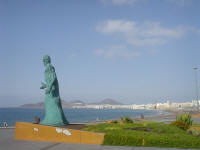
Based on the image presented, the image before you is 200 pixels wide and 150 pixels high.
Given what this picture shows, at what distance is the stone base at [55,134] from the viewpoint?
11.1m

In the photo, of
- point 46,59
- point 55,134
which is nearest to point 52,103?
point 55,134

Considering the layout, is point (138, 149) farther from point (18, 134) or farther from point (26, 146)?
point (18, 134)

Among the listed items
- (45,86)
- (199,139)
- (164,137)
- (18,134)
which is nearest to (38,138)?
(18,134)

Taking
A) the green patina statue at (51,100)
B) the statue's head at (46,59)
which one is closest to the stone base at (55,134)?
the green patina statue at (51,100)

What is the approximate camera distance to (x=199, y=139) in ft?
32.8

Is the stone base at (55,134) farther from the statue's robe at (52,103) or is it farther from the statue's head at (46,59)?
the statue's head at (46,59)

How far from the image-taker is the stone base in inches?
438

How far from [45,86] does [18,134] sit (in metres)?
3.14

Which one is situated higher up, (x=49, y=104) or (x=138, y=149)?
(x=49, y=104)

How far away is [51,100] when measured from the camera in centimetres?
1375

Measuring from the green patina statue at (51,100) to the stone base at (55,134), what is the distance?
1.06 meters

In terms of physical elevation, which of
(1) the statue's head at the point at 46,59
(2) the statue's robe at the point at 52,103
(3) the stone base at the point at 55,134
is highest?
(1) the statue's head at the point at 46,59

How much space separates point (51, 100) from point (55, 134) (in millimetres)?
2507

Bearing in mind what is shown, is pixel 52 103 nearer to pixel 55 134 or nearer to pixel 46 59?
pixel 55 134
